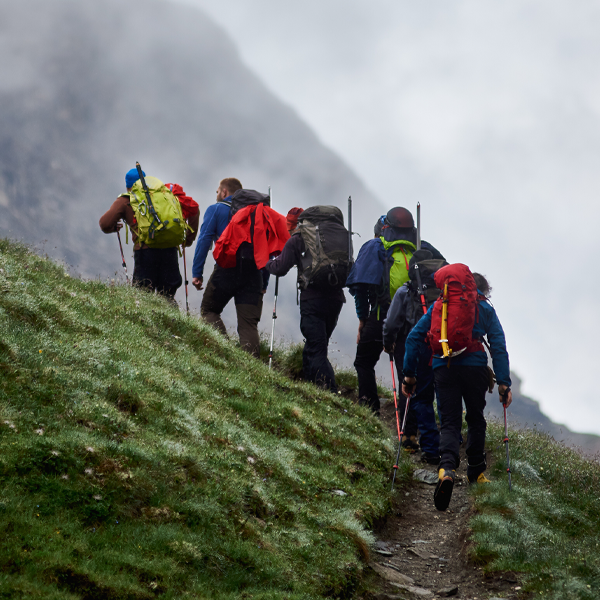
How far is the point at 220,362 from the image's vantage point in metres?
11.6

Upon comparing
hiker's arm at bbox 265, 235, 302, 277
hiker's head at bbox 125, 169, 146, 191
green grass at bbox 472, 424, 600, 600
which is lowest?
green grass at bbox 472, 424, 600, 600

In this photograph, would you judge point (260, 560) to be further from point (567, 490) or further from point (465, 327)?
point (567, 490)

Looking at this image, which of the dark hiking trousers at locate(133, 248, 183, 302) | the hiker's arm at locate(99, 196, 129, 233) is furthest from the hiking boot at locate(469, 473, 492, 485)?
the hiker's arm at locate(99, 196, 129, 233)

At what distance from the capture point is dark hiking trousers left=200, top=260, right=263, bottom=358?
13.2 m

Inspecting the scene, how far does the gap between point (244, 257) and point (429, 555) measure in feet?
22.9

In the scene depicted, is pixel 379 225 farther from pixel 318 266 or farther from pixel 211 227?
pixel 211 227

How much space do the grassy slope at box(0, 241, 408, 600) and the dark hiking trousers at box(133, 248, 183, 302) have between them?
2201mm

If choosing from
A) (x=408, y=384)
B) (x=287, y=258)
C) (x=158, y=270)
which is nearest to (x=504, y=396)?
(x=408, y=384)

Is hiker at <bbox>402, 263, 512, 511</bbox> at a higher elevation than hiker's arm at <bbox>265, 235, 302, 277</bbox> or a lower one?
lower

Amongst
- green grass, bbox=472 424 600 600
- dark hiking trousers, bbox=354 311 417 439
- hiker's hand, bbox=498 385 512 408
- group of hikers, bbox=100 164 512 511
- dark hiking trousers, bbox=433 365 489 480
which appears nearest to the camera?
green grass, bbox=472 424 600 600

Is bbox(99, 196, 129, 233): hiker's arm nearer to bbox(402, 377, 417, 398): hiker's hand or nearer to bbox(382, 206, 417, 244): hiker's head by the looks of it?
bbox(382, 206, 417, 244): hiker's head

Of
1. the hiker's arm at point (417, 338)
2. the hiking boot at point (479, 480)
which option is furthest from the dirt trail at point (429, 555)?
the hiker's arm at point (417, 338)

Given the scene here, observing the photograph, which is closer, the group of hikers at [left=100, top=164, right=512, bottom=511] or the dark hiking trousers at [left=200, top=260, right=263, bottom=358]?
the group of hikers at [left=100, top=164, right=512, bottom=511]

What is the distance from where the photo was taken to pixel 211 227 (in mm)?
13734
